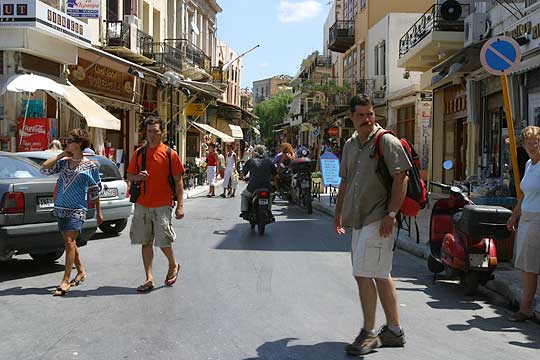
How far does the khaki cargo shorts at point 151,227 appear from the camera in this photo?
714 cm

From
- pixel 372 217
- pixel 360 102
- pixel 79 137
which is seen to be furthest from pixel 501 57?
pixel 79 137

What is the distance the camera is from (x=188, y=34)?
119ft

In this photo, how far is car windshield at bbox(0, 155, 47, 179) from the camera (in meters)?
8.18

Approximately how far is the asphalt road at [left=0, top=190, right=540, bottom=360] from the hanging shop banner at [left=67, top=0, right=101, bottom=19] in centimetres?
1107

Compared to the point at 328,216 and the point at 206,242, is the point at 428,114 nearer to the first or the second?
the point at 328,216

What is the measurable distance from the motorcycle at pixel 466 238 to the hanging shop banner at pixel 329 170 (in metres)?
10.7

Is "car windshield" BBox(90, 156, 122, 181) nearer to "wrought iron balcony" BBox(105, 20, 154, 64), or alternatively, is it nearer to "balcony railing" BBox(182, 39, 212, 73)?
"wrought iron balcony" BBox(105, 20, 154, 64)

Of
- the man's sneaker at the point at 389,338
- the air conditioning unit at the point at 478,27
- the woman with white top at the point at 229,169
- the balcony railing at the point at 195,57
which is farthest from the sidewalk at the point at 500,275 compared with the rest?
the balcony railing at the point at 195,57

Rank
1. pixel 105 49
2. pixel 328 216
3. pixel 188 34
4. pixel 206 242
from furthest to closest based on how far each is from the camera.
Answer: pixel 188 34 → pixel 105 49 → pixel 328 216 → pixel 206 242

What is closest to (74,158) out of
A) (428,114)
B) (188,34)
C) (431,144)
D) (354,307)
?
(354,307)

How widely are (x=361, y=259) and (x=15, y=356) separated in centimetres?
272

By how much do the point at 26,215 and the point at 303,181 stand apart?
10315mm

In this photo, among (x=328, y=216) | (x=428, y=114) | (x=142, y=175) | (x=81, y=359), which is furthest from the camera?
(x=428, y=114)

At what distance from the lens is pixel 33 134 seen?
53.6 ft
